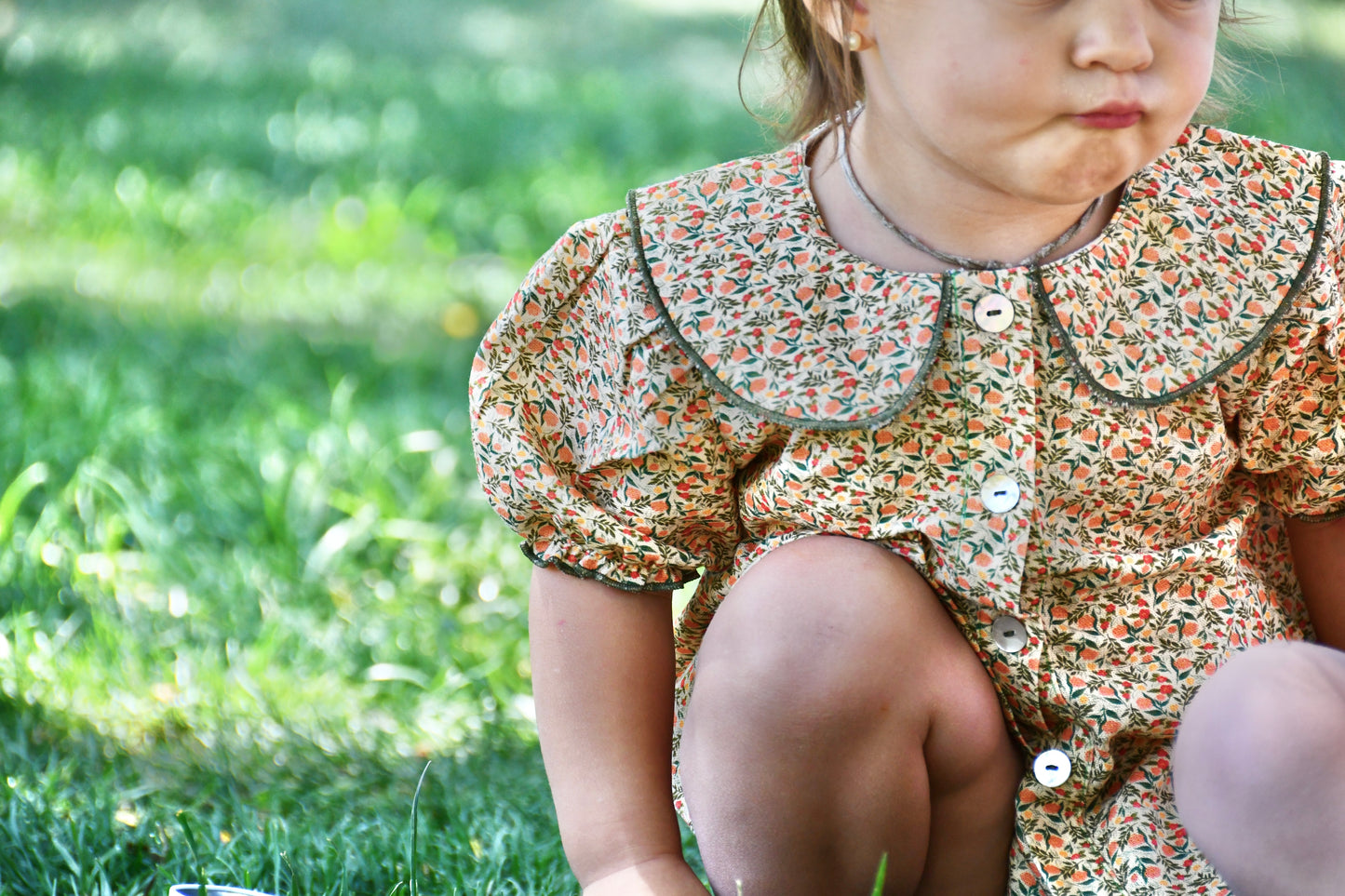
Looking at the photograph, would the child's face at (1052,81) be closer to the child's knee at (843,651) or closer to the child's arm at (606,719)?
Answer: the child's knee at (843,651)

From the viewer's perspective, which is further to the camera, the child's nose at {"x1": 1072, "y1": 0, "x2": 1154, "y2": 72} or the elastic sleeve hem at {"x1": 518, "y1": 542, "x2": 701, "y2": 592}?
the elastic sleeve hem at {"x1": 518, "y1": 542, "x2": 701, "y2": 592}

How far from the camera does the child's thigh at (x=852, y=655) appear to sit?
3.86 ft

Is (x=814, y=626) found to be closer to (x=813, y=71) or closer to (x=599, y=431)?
(x=599, y=431)

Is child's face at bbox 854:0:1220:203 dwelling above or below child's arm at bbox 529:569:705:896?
above

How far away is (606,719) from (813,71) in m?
0.62

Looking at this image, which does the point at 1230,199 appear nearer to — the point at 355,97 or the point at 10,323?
the point at 10,323

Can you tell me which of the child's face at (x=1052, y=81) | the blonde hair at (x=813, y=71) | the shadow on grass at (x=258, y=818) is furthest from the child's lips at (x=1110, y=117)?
the shadow on grass at (x=258, y=818)

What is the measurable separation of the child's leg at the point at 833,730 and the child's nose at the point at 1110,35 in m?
0.39

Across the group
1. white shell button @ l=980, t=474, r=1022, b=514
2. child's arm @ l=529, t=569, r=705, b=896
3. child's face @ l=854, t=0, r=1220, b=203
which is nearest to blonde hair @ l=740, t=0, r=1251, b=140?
child's face @ l=854, t=0, r=1220, b=203

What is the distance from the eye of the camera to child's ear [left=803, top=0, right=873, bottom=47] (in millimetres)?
1324

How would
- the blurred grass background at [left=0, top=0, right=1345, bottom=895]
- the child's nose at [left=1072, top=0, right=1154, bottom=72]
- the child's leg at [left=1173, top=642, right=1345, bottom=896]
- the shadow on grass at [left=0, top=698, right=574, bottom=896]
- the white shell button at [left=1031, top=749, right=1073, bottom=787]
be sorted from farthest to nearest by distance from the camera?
the blurred grass background at [left=0, top=0, right=1345, bottom=895] → the shadow on grass at [left=0, top=698, right=574, bottom=896] → the white shell button at [left=1031, top=749, right=1073, bottom=787] → the child's nose at [left=1072, top=0, right=1154, bottom=72] → the child's leg at [left=1173, top=642, right=1345, bottom=896]

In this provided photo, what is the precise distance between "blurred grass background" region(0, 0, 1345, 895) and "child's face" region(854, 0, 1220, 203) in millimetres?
751

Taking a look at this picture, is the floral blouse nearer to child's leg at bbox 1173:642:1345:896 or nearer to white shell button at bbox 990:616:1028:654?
white shell button at bbox 990:616:1028:654

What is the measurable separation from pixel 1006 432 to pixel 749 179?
1.09ft
